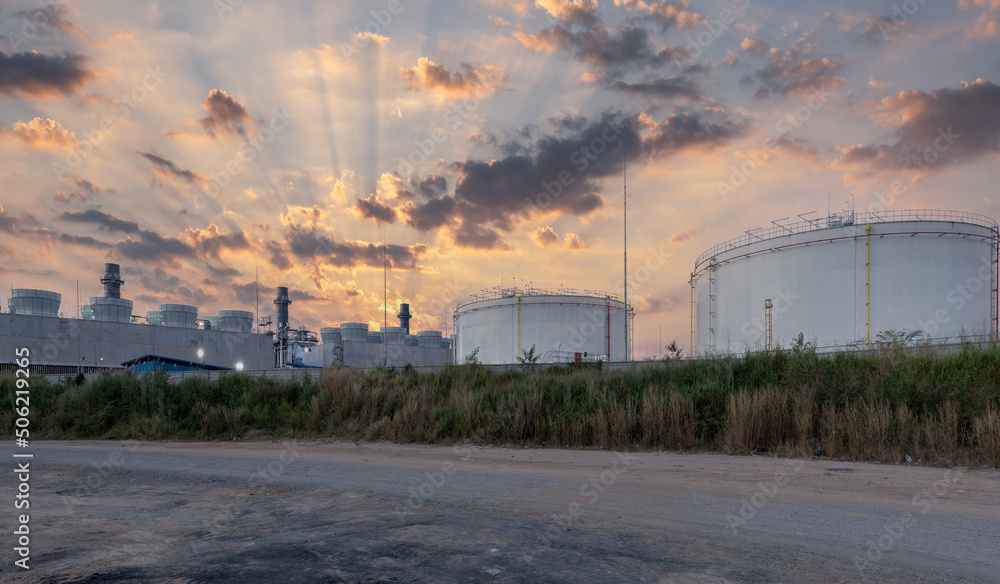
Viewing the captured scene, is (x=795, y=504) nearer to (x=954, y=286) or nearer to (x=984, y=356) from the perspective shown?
(x=984, y=356)

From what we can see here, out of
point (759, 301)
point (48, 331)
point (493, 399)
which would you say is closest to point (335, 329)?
point (48, 331)

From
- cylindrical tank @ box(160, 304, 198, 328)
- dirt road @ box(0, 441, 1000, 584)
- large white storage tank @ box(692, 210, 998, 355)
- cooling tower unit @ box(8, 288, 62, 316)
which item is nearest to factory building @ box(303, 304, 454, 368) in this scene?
cylindrical tank @ box(160, 304, 198, 328)

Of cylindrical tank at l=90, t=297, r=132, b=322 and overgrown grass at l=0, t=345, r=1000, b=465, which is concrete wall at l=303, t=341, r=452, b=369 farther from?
overgrown grass at l=0, t=345, r=1000, b=465

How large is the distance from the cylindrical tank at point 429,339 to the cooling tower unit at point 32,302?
1680 inches

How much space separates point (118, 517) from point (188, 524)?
1.13m

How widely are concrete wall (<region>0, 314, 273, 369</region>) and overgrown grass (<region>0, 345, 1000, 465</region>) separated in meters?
32.9

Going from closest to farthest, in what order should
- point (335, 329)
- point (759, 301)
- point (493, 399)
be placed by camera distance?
point (493, 399) < point (759, 301) < point (335, 329)

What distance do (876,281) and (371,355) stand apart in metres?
52.5

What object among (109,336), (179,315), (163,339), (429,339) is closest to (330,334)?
(429,339)

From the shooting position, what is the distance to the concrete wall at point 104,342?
1881 inches

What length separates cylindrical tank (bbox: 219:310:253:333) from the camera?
6619cm

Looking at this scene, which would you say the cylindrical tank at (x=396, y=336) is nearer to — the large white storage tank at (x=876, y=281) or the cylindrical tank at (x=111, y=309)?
the cylindrical tank at (x=111, y=309)

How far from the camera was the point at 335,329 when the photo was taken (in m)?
82.5

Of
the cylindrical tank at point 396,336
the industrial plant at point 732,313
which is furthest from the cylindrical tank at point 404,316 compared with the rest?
the industrial plant at point 732,313
